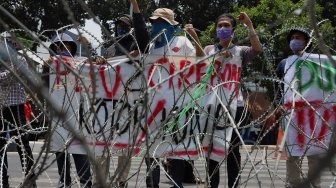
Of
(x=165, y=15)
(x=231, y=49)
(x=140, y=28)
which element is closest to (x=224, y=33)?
(x=231, y=49)

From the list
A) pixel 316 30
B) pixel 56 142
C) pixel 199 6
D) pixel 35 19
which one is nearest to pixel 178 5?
pixel 199 6

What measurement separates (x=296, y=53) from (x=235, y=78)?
1.36 ft

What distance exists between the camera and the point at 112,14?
73.4 feet

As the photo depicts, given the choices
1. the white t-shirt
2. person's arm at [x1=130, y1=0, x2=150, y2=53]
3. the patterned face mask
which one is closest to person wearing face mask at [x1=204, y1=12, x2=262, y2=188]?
the white t-shirt

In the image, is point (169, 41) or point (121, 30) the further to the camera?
point (121, 30)

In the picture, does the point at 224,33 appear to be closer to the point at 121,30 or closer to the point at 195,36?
the point at 195,36

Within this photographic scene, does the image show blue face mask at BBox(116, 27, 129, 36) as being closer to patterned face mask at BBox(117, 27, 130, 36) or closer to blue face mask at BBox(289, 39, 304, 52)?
patterned face mask at BBox(117, 27, 130, 36)

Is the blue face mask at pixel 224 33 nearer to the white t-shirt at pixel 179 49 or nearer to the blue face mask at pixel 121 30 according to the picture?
the white t-shirt at pixel 179 49

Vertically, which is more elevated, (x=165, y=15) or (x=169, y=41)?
(x=165, y=15)

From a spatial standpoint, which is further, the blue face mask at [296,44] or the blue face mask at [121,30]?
the blue face mask at [121,30]

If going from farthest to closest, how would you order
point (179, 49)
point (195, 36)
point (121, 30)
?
point (121, 30), point (179, 49), point (195, 36)

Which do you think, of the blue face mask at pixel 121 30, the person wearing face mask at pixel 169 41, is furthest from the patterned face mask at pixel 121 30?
the person wearing face mask at pixel 169 41

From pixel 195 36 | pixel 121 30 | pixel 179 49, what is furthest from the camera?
pixel 121 30

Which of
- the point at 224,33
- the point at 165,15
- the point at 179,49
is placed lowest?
the point at 179,49
